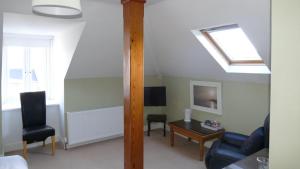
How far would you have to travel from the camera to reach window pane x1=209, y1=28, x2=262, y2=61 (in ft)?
10.8

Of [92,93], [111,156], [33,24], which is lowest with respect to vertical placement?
[111,156]

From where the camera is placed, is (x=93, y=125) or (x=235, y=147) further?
(x=93, y=125)

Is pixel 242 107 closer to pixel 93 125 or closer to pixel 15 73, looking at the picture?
pixel 93 125

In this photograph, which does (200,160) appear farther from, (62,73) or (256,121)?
(62,73)

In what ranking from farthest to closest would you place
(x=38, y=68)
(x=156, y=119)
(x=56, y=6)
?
1. (x=156, y=119)
2. (x=38, y=68)
3. (x=56, y=6)

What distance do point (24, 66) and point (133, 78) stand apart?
9.65 feet

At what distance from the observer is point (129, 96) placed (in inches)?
95.7

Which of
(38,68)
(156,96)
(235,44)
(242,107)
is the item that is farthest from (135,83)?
(38,68)

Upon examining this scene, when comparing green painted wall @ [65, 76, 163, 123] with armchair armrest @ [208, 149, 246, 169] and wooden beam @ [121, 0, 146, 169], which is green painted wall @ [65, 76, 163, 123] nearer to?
wooden beam @ [121, 0, 146, 169]

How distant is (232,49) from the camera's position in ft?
11.7

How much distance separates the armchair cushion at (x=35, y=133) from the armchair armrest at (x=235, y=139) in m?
2.71

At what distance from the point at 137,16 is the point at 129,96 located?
2.74ft

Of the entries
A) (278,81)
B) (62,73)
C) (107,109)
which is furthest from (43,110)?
(278,81)

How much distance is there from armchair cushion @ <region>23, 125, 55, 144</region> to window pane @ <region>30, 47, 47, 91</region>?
1.09 metres
